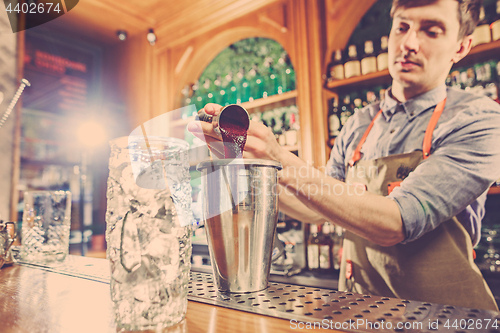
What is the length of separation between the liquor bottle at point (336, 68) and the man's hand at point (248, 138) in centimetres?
187

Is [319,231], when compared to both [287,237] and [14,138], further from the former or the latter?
[14,138]

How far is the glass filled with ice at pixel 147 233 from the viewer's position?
439 millimetres

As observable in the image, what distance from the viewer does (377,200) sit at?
99cm

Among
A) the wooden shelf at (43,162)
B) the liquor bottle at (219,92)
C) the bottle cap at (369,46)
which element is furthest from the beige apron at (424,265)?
the wooden shelf at (43,162)

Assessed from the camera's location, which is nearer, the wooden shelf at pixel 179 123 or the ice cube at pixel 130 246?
the ice cube at pixel 130 246

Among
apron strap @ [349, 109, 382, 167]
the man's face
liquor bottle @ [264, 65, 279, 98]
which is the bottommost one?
apron strap @ [349, 109, 382, 167]

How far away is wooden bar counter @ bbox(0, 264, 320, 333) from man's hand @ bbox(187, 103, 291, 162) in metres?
0.32

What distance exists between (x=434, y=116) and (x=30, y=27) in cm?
440

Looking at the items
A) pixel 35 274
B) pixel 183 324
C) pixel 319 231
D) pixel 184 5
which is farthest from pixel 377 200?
pixel 184 5

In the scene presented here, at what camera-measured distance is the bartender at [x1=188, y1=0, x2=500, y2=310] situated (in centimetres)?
96

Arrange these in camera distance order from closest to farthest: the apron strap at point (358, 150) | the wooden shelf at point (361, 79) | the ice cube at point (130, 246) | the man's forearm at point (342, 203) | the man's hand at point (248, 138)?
1. the ice cube at point (130, 246)
2. the man's hand at point (248, 138)
3. the man's forearm at point (342, 203)
4. the apron strap at point (358, 150)
5. the wooden shelf at point (361, 79)

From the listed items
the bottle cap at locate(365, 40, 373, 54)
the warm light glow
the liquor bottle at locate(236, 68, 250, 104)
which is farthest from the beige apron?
the warm light glow

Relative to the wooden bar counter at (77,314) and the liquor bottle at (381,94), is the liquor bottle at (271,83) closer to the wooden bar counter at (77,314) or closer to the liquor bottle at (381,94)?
the liquor bottle at (381,94)

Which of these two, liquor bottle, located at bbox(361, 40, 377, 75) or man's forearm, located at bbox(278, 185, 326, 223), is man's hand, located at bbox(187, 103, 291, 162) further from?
liquor bottle, located at bbox(361, 40, 377, 75)
